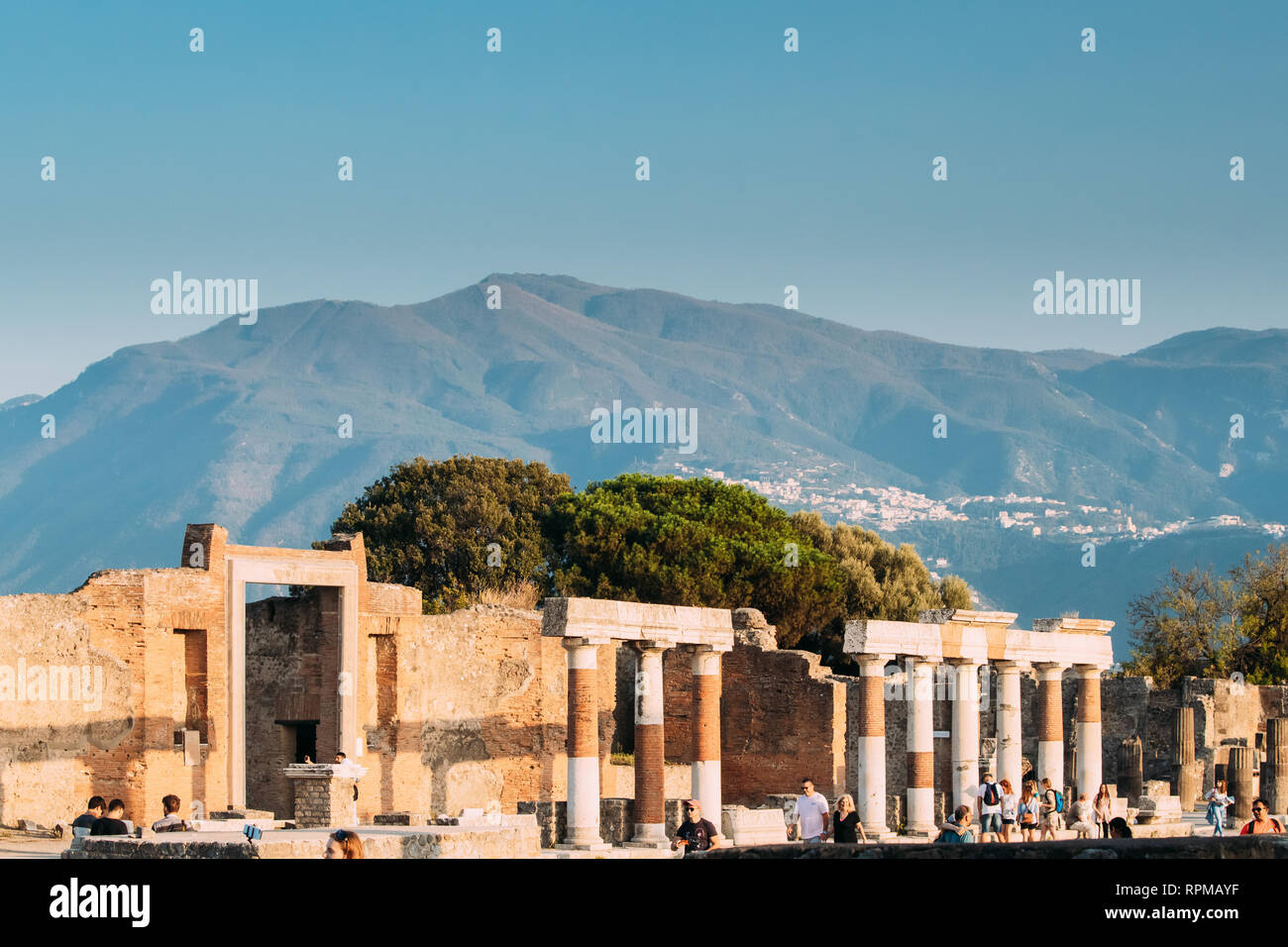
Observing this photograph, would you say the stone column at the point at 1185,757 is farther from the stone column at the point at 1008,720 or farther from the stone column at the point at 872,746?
the stone column at the point at 872,746

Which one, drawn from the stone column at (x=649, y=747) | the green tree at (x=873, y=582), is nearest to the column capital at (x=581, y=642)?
the stone column at (x=649, y=747)

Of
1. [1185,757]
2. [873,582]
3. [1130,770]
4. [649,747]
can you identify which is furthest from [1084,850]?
[873,582]

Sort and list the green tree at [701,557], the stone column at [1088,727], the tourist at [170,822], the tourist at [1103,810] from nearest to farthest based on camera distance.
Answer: the tourist at [170,822] → the tourist at [1103,810] → the stone column at [1088,727] → the green tree at [701,557]

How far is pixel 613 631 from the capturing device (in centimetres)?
3609

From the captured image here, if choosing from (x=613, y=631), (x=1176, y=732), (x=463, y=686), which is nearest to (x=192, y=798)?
(x=463, y=686)

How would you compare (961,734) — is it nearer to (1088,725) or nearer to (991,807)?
(1088,725)

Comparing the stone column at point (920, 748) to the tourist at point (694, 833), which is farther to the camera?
the stone column at point (920, 748)

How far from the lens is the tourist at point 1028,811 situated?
30.5 metres

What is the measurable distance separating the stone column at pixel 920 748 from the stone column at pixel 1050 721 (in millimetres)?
6212

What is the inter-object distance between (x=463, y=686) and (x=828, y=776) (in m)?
9.26

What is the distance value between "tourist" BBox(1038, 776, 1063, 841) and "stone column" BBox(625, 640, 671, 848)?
6838 mm

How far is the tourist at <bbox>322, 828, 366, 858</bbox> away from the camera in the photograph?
1623cm

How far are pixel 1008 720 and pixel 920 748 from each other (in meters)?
5.43
